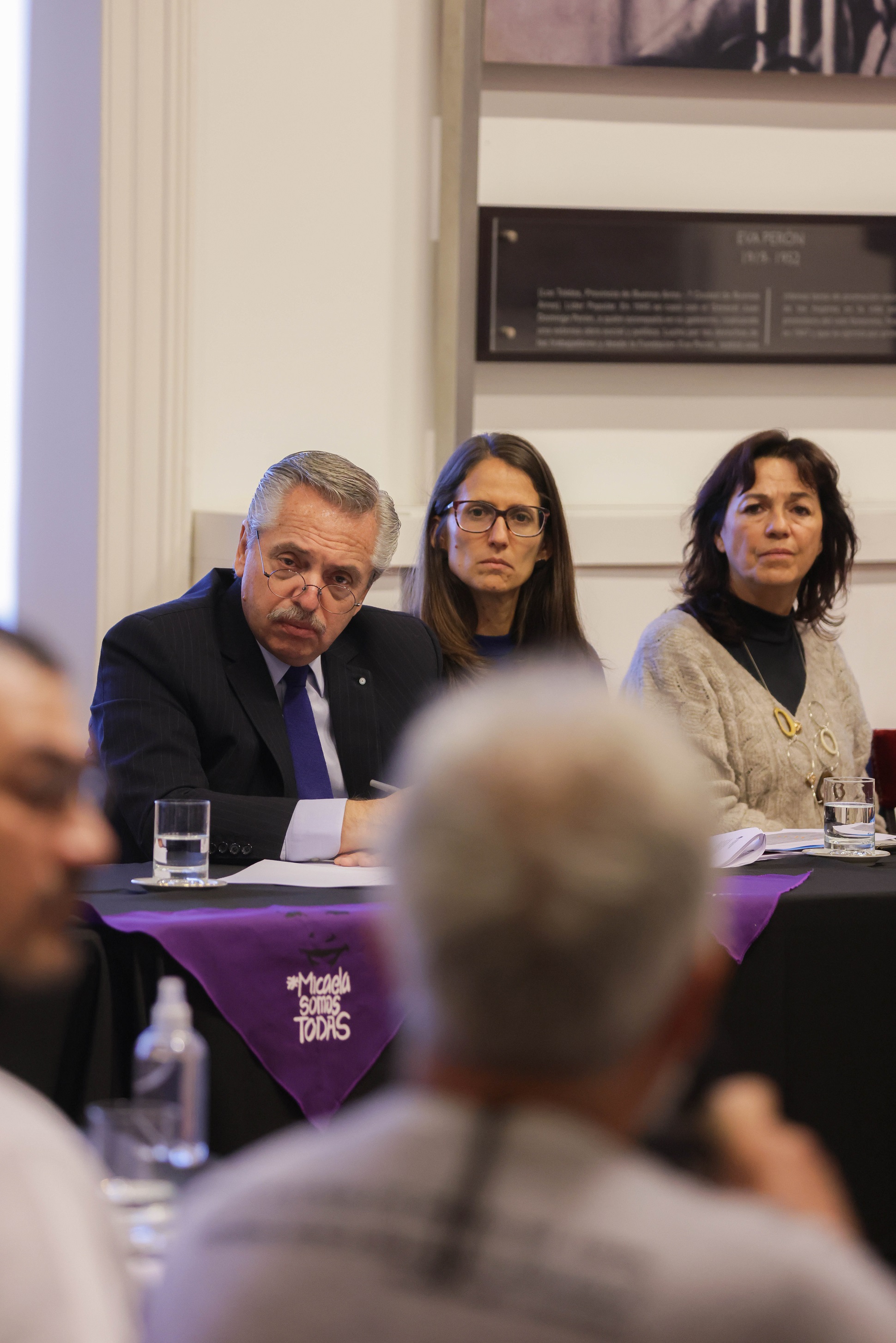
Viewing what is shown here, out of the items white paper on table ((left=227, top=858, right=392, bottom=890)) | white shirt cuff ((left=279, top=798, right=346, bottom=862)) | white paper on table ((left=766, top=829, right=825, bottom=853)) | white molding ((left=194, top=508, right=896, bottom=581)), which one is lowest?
white paper on table ((left=766, top=829, right=825, bottom=853))

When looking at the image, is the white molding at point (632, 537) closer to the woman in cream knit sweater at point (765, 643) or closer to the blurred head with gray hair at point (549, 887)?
the woman in cream knit sweater at point (765, 643)

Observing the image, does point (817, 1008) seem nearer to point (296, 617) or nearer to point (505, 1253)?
point (296, 617)

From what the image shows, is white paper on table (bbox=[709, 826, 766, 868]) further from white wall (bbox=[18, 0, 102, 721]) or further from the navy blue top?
white wall (bbox=[18, 0, 102, 721])

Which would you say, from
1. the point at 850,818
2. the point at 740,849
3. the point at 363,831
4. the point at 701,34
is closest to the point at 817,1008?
the point at 740,849

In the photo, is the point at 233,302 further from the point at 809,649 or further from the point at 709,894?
the point at 709,894

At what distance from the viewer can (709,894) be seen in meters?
0.72

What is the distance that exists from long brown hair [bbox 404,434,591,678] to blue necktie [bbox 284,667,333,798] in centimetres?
71

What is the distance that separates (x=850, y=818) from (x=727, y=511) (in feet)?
3.63

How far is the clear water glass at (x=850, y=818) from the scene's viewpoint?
2.80 m

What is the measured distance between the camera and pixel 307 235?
4637 mm

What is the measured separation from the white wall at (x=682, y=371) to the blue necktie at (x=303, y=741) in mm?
2023

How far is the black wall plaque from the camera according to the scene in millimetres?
4730

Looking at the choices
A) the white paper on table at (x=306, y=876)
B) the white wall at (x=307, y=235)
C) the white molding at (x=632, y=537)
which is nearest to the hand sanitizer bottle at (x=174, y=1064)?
the white paper on table at (x=306, y=876)

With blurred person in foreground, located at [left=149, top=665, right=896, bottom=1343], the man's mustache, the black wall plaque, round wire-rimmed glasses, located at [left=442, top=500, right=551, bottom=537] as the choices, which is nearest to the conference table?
the man's mustache
